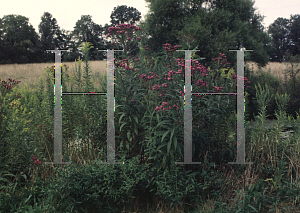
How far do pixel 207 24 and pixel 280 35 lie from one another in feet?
103

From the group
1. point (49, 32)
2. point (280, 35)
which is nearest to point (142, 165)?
point (49, 32)

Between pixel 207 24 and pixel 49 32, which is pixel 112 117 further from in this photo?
pixel 49 32

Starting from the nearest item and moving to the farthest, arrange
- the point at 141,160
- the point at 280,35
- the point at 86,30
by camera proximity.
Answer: the point at 141,160
the point at 86,30
the point at 280,35

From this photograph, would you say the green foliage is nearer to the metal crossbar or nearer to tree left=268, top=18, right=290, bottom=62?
the metal crossbar

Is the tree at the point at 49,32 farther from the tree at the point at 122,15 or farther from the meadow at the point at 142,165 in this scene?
the meadow at the point at 142,165

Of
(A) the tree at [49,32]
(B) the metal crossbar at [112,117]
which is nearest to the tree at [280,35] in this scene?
(A) the tree at [49,32]

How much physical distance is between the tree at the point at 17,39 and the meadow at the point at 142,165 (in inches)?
1059

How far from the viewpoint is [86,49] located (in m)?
3.54

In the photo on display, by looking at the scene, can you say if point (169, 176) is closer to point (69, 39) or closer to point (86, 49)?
point (86, 49)

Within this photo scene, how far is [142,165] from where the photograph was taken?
2.92 meters

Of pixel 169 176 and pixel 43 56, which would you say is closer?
pixel 169 176

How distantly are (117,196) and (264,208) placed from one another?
5.33 feet

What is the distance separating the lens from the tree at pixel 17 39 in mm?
27391

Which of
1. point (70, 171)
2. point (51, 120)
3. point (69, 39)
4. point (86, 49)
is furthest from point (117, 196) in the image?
point (69, 39)
